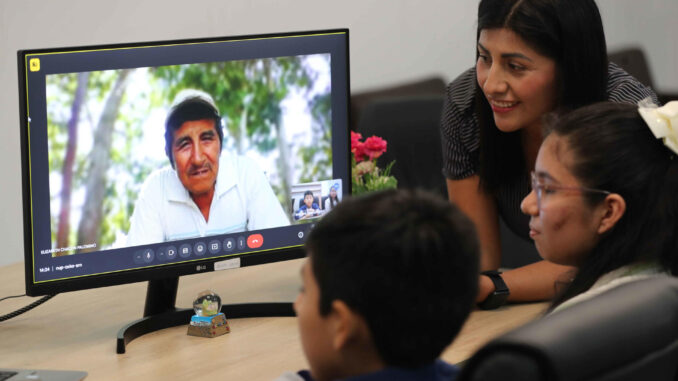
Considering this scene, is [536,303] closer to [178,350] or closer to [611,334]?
[178,350]

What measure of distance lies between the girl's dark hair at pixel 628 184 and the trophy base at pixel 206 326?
599 millimetres

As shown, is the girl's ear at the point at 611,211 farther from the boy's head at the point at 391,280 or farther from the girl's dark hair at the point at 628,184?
the boy's head at the point at 391,280

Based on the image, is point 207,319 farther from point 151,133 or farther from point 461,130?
point 461,130

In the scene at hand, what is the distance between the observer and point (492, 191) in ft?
6.84

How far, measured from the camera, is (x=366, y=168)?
197 centimetres

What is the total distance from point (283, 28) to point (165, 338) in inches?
91.0

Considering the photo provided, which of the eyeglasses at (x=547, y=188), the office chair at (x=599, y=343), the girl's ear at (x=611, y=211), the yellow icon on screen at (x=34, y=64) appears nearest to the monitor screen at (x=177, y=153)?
the yellow icon on screen at (x=34, y=64)

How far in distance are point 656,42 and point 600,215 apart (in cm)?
390

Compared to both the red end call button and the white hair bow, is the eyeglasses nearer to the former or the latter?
the white hair bow

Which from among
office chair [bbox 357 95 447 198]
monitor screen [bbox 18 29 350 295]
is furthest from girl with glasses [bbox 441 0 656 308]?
office chair [bbox 357 95 447 198]

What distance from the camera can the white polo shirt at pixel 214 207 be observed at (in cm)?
166

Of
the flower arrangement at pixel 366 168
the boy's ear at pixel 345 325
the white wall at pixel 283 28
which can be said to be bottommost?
the boy's ear at pixel 345 325

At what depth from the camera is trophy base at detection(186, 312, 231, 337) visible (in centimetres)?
168

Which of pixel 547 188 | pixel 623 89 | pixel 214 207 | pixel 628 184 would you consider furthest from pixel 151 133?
pixel 623 89
